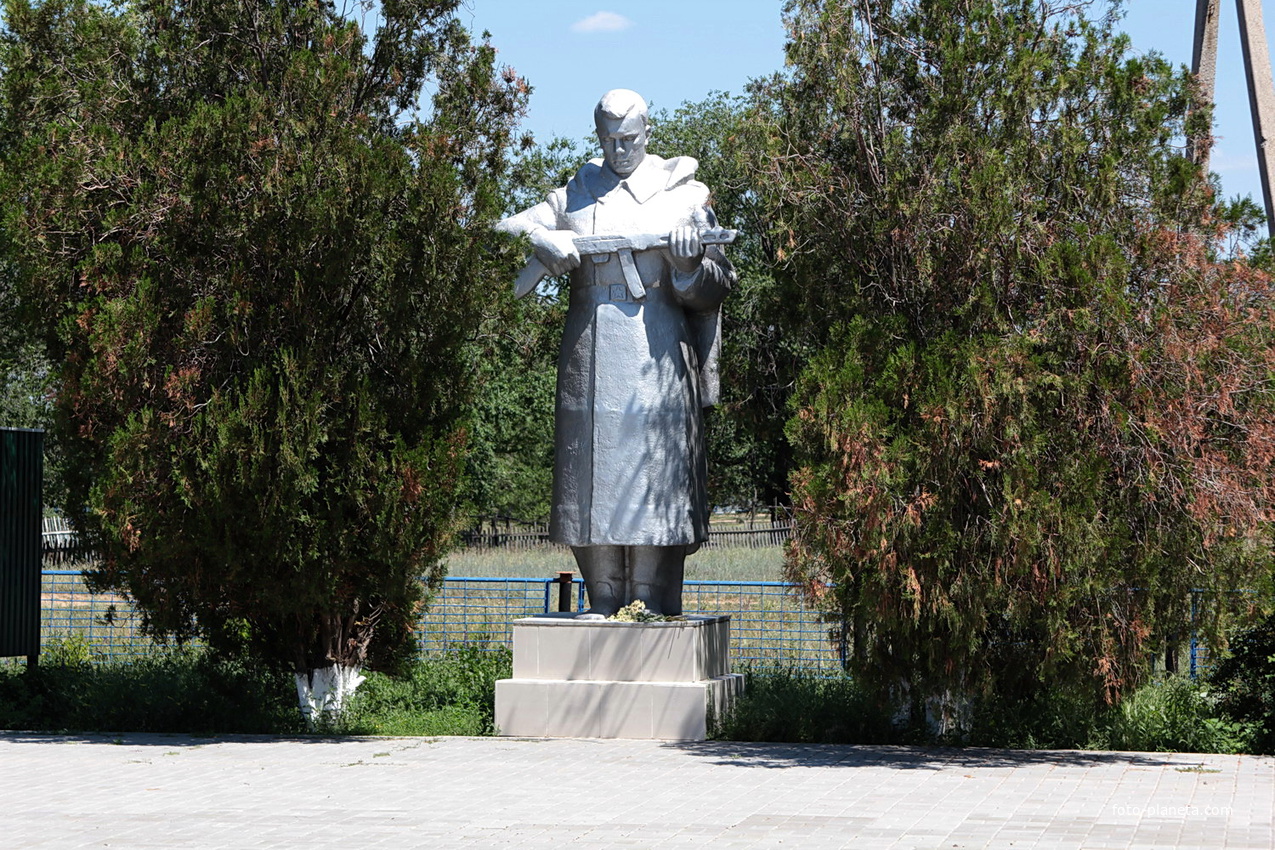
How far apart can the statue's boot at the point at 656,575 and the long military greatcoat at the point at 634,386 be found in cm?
18

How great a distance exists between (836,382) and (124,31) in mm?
5357

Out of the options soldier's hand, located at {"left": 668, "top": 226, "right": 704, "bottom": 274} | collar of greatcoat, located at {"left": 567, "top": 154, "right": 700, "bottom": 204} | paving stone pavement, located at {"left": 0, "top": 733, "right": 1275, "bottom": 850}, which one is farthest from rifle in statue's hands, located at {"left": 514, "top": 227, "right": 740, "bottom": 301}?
paving stone pavement, located at {"left": 0, "top": 733, "right": 1275, "bottom": 850}

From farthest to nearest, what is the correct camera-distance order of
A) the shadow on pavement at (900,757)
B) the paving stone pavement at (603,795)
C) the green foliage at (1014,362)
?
the shadow on pavement at (900,757) → the green foliage at (1014,362) → the paving stone pavement at (603,795)

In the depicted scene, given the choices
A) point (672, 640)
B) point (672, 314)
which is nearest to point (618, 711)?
point (672, 640)

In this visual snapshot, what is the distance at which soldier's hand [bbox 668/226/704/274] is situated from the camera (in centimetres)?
1005

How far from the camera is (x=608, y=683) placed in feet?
33.0

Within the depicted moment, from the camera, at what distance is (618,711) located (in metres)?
10.0

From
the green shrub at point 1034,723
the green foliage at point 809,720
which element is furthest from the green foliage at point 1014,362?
the green foliage at point 809,720

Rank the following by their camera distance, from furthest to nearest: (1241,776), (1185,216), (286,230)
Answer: (286,230) → (1185,216) → (1241,776)

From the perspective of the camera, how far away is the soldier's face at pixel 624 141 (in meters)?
10.5

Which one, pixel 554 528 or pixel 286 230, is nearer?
pixel 286 230

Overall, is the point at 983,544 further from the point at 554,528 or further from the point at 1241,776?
the point at 554,528

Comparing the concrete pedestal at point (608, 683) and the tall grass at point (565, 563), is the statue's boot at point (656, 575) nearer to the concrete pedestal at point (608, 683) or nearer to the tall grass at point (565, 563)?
the concrete pedestal at point (608, 683)

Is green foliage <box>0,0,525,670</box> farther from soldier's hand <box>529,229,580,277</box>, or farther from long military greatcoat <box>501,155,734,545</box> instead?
long military greatcoat <box>501,155,734,545</box>
